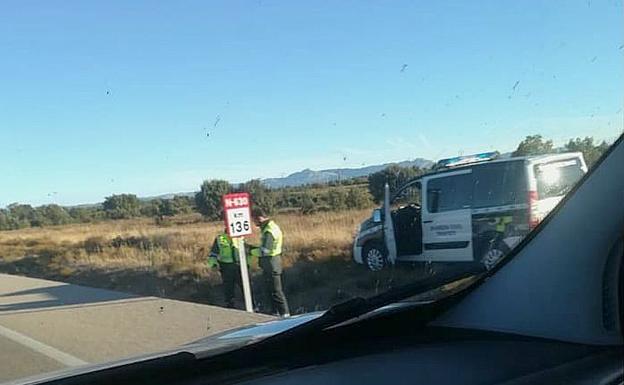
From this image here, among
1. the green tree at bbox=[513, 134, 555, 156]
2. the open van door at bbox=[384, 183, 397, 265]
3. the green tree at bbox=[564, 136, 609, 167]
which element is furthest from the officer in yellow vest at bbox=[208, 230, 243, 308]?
the green tree at bbox=[564, 136, 609, 167]

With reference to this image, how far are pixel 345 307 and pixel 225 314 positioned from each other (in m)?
1.19

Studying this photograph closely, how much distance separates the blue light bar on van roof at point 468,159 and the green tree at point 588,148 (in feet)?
1.03

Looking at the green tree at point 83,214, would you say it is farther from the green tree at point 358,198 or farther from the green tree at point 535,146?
the green tree at point 535,146

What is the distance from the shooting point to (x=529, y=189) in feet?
9.14

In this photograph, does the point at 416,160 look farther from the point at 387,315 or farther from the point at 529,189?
the point at 387,315

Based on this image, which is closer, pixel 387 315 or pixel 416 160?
pixel 387 315

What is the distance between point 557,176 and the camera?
2.54 meters

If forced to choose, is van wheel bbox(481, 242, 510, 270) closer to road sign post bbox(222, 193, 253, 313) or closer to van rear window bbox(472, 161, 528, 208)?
van rear window bbox(472, 161, 528, 208)

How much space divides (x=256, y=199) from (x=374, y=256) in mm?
1565

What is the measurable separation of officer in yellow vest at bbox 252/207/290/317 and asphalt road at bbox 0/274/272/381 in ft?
1.46

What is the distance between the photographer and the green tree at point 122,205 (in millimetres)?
2381

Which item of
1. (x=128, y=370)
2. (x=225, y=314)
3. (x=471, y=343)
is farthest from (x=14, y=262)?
(x=471, y=343)

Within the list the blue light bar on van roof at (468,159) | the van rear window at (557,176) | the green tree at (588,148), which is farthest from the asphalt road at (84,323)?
the green tree at (588,148)

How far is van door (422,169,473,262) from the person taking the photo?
3135 mm
